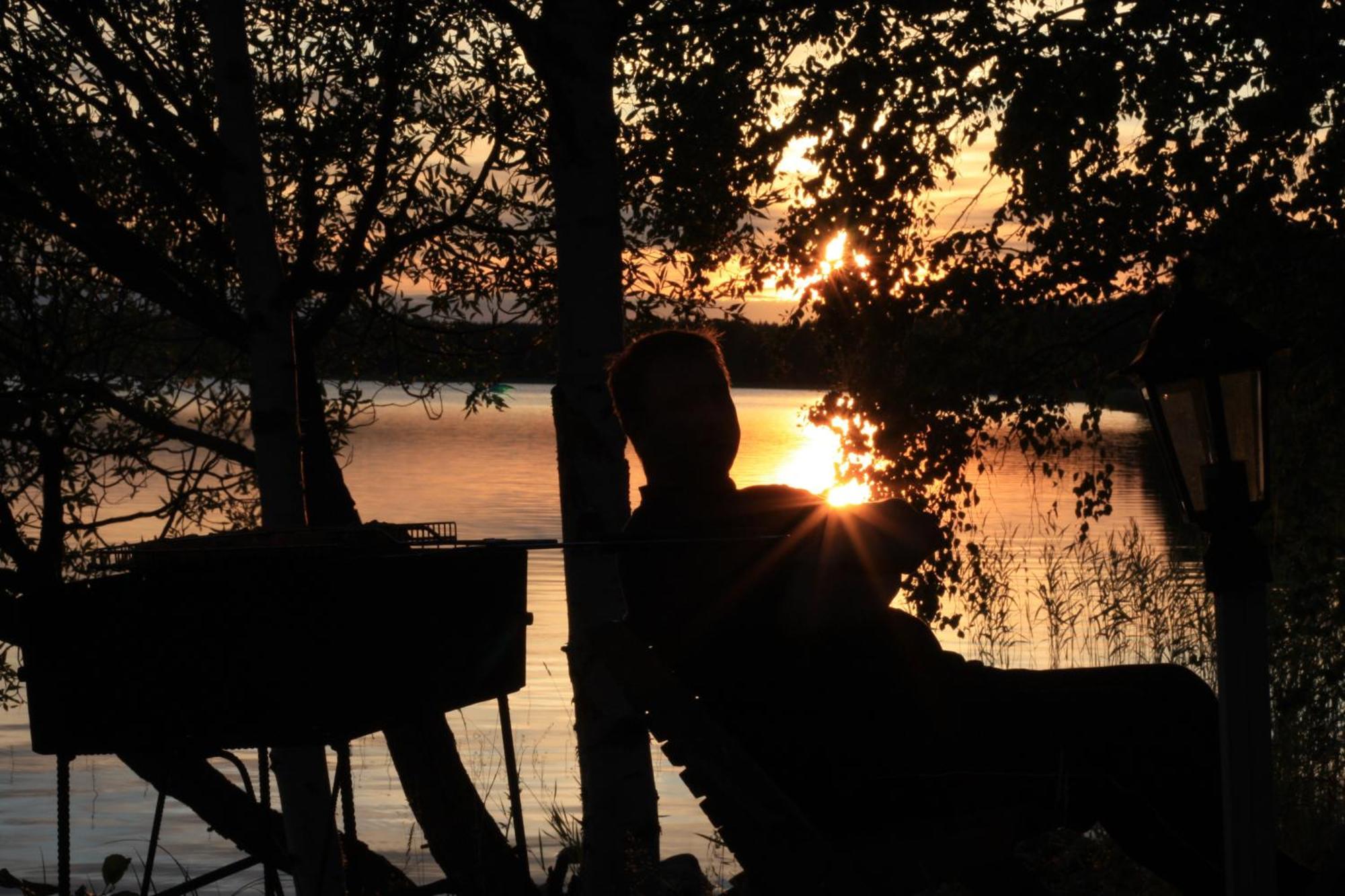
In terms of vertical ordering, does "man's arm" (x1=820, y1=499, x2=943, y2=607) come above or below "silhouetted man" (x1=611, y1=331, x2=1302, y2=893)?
above

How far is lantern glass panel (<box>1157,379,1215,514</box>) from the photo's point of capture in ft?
13.5

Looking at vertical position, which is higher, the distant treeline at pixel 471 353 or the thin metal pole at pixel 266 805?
the distant treeline at pixel 471 353

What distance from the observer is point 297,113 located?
967cm

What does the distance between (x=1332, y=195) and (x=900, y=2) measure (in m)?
2.91

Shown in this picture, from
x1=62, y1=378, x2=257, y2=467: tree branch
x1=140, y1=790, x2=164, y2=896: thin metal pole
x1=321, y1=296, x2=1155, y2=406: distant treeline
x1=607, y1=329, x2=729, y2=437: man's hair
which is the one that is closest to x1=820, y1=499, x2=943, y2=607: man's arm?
x1=607, y1=329, x2=729, y2=437: man's hair

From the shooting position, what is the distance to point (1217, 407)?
13.5 ft

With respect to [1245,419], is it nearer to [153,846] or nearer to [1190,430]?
[1190,430]

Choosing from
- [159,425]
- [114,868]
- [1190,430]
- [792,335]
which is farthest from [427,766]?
[1190,430]

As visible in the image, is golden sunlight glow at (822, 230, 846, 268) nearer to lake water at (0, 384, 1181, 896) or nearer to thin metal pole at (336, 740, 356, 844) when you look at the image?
lake water at (0, 384, 1181, 896)

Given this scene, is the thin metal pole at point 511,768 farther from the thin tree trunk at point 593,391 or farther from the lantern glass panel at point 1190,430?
the lantern glass panel at point 1190,430

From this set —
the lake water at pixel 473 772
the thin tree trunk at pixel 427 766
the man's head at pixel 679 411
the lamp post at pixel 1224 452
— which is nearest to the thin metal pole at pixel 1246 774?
the lamp post at pixel 1224 452

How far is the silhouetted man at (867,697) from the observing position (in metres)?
3.82

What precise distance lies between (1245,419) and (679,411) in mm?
1586

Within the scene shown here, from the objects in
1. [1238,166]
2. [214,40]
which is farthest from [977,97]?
[214,40]
